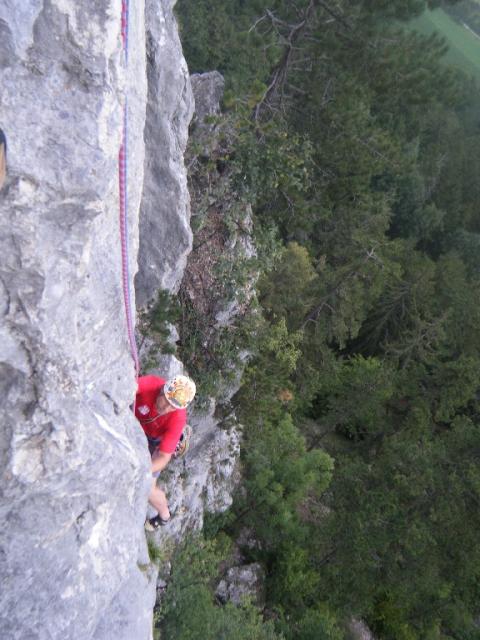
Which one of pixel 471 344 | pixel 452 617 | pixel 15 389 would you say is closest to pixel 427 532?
pixel 452 617

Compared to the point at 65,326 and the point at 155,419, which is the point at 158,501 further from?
the point at 65,326

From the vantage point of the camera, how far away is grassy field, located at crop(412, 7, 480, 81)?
179 feet

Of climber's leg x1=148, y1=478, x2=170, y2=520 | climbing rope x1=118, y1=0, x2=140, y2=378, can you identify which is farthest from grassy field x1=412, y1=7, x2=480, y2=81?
climber's leg x1=148, y1=478, x2=170, y2=520

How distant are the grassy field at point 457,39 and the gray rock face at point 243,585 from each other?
54.7 m

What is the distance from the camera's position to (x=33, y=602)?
4141mm

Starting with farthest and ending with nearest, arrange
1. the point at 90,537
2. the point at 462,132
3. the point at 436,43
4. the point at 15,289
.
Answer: the point at 462,132 → the point at 436,43 → the point at 90,537 → the point at 15,289

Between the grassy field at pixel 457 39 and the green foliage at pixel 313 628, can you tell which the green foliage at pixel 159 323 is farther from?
the grassy field at pixel 457 39

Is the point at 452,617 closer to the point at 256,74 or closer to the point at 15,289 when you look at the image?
the point at 15,289

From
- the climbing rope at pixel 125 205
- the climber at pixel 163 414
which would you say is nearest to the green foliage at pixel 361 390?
the climber at pixel 163 414

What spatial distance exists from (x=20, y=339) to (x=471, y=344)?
19847 millimetres

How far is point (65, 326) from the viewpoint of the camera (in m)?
3.98

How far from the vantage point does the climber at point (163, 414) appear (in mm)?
5422

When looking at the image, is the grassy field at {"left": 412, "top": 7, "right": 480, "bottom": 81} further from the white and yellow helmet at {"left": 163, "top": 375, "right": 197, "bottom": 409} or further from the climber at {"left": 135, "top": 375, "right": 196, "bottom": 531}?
the white and yellow helmet at {"left": 163, "top": 375, "right": 197, "bottom": 409}

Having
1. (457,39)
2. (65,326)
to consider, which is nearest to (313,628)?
(65,326)
